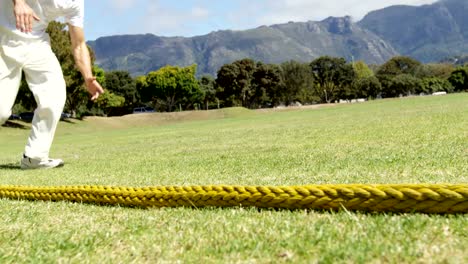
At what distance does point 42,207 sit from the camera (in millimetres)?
3504

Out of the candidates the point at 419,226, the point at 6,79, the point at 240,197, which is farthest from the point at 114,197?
the point at 6,79

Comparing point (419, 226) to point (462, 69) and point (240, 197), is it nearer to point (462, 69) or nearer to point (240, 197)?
point (240, 197)

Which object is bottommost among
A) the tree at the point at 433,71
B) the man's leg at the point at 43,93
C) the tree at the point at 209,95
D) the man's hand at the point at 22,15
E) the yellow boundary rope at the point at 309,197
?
the tree at the point at 209,95

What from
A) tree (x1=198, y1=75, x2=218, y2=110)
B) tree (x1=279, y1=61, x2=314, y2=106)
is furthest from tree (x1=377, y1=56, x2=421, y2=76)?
tree (x1=198, y1=75, x2=218, y2=110)

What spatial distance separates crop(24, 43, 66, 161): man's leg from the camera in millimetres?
6230

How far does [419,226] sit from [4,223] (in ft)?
8.19

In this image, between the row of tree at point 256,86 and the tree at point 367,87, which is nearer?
the row of tree at point 256,86

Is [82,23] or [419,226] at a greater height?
[82,23]

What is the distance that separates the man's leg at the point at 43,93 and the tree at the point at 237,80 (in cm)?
8166

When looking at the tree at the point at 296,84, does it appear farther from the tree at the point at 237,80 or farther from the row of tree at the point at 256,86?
the tree at the point at 237,80

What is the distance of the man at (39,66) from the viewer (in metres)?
5.89

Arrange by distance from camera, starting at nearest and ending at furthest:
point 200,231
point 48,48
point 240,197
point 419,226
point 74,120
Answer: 1. point 419,226
2. point 200,231
3. point 240,197
4. point 48,48
5. point 74,120

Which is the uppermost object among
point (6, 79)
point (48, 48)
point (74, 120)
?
point (48, 48)

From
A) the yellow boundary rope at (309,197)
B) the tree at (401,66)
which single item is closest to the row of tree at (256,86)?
the tree at (401,66)
